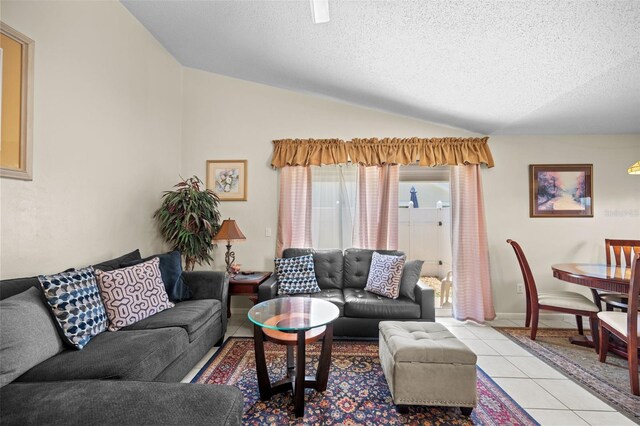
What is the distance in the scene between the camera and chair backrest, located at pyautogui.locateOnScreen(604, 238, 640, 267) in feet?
9.41

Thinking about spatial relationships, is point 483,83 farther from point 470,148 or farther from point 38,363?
point 38,363

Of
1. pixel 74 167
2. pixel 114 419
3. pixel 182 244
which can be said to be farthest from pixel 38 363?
pixel 182 244

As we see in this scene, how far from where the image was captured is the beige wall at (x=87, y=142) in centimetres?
179

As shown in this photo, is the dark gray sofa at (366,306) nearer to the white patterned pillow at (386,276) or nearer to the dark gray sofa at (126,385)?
the white patterned pillow at (386,276)

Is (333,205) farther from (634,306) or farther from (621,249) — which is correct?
(621,249)

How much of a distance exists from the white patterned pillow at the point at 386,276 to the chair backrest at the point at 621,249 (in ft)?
7.97

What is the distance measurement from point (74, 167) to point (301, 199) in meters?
2.18

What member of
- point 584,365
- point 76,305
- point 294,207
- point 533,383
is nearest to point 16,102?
point 76,305

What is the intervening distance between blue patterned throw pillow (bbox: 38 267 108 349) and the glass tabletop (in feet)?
3.20

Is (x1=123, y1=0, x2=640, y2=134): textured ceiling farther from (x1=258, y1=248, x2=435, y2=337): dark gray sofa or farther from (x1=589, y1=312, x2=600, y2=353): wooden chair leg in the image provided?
(x1=589, y1=312, x2=600, y2=353): wooden chair leg

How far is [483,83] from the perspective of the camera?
2402mm

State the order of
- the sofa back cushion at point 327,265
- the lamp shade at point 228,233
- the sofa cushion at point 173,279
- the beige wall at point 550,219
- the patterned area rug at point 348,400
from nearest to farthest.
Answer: the patterned area rug at point 348,400, the sofa cushion at point 173,279, the lamp shade at point 228,233, the sofa back cushion at point 327,265, the beige wall at point 550,219

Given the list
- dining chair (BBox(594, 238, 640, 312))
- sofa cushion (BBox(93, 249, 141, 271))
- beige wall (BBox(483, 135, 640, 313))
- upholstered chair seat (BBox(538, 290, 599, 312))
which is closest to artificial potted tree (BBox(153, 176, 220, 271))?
sofa cushion (BBox(93, 249, 141, 271))

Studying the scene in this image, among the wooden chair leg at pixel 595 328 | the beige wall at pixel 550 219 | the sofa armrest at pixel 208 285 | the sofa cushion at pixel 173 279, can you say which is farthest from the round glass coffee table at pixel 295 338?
the beige wall at pixel 550 219
